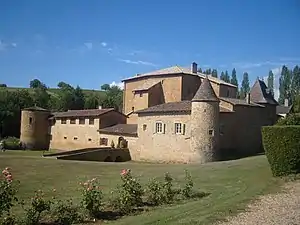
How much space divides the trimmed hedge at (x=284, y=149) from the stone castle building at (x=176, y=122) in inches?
724

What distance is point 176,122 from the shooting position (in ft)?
123

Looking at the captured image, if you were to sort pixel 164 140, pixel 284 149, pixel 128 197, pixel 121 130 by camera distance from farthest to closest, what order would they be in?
1. pixel 121 130
2. pixel 164 140
3. pixel 284 149
4. pixel 128 197

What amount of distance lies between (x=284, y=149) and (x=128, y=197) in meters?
7.78

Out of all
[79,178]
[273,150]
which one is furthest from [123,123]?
[273,150]

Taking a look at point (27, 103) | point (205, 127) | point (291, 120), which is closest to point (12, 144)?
point (27, 103)

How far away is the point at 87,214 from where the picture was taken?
39.2 ft

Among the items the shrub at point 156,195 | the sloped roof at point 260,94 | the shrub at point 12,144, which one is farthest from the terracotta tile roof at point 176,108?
the shrub at point 12,144

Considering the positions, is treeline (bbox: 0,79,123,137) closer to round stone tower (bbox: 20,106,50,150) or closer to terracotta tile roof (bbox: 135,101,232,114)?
round stone tower (bbox: 20,106,50,150)

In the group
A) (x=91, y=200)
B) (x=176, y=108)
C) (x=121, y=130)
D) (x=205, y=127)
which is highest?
(x=176, y=108)

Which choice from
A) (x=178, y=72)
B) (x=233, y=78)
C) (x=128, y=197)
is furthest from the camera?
(x=233, y=78)

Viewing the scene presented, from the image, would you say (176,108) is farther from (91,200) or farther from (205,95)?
(91,200)

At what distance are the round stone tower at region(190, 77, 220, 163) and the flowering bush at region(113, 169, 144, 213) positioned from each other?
21.9m

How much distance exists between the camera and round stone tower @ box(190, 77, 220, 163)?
3494 cm

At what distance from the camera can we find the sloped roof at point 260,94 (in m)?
47.5
